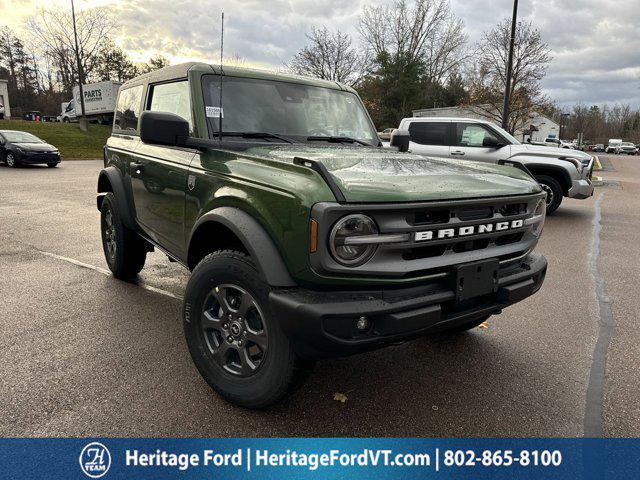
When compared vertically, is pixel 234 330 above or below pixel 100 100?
below

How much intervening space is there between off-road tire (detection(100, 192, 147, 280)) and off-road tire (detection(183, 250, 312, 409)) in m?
2.13

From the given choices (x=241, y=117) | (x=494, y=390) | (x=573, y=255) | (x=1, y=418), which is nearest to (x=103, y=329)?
(x=1, y=418)

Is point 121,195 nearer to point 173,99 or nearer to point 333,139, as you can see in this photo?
point 173,99

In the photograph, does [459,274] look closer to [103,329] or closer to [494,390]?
[494,390]

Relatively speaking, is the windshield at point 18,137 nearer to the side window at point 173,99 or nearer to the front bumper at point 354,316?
the side window at point 173,99

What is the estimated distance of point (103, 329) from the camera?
3.73m

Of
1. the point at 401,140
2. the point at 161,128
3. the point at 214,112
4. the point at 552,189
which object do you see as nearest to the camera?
the point at 161,128

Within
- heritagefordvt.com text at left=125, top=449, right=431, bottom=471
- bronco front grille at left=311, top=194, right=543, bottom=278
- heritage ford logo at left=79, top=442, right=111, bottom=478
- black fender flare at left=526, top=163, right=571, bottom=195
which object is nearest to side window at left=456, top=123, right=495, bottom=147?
black fender flare at left=526, top=163, right=571, bottom=195

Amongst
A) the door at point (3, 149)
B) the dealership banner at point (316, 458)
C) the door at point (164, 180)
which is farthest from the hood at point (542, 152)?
the door at point (3, 149)

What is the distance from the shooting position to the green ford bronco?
2.15m

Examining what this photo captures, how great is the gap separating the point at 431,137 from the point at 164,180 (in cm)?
828

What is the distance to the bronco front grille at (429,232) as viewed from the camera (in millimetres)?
2123

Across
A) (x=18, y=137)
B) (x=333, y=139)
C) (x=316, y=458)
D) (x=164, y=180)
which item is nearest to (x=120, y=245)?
(x=164, y=180)

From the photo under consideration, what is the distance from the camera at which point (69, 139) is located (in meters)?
30.5
